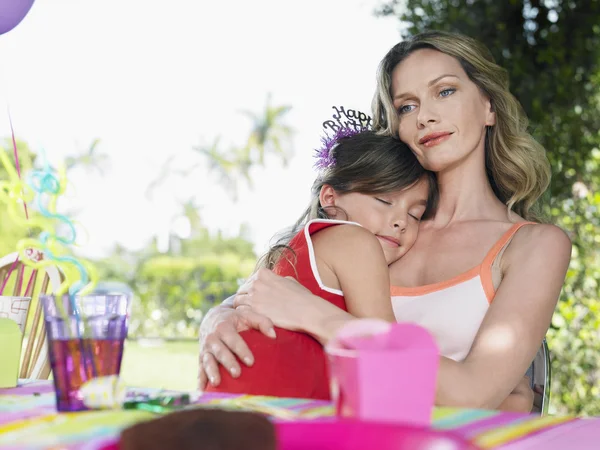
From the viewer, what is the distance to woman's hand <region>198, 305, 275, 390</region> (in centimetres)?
126

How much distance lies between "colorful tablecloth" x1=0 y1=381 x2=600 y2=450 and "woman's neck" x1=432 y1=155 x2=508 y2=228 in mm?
1113

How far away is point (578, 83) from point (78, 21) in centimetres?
1605

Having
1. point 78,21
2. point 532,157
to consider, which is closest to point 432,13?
point 532,157

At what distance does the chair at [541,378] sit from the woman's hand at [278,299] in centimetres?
67

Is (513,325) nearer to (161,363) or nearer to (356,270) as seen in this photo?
(356,270)

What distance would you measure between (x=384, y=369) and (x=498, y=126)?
1.48 metres

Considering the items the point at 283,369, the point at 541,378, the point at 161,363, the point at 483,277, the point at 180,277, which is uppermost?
the point at 483,277

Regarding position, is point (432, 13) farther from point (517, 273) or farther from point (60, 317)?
point (60, 317)

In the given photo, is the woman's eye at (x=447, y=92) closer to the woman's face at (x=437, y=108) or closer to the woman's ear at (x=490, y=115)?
the woman's face at (x=437, y=108)

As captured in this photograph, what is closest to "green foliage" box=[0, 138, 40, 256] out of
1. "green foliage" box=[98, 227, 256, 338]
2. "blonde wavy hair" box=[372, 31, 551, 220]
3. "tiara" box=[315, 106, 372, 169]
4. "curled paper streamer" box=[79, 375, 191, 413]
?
"green foliage" box=[98, 227, 256, 338]

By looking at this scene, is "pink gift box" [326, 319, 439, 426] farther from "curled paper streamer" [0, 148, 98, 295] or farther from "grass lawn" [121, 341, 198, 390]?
"grass lawn" [121, 341, 198, 390]

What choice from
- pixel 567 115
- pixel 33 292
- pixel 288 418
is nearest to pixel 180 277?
pixel 567 115

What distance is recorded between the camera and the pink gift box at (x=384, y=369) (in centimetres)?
63

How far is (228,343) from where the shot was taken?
1278 millimetres
